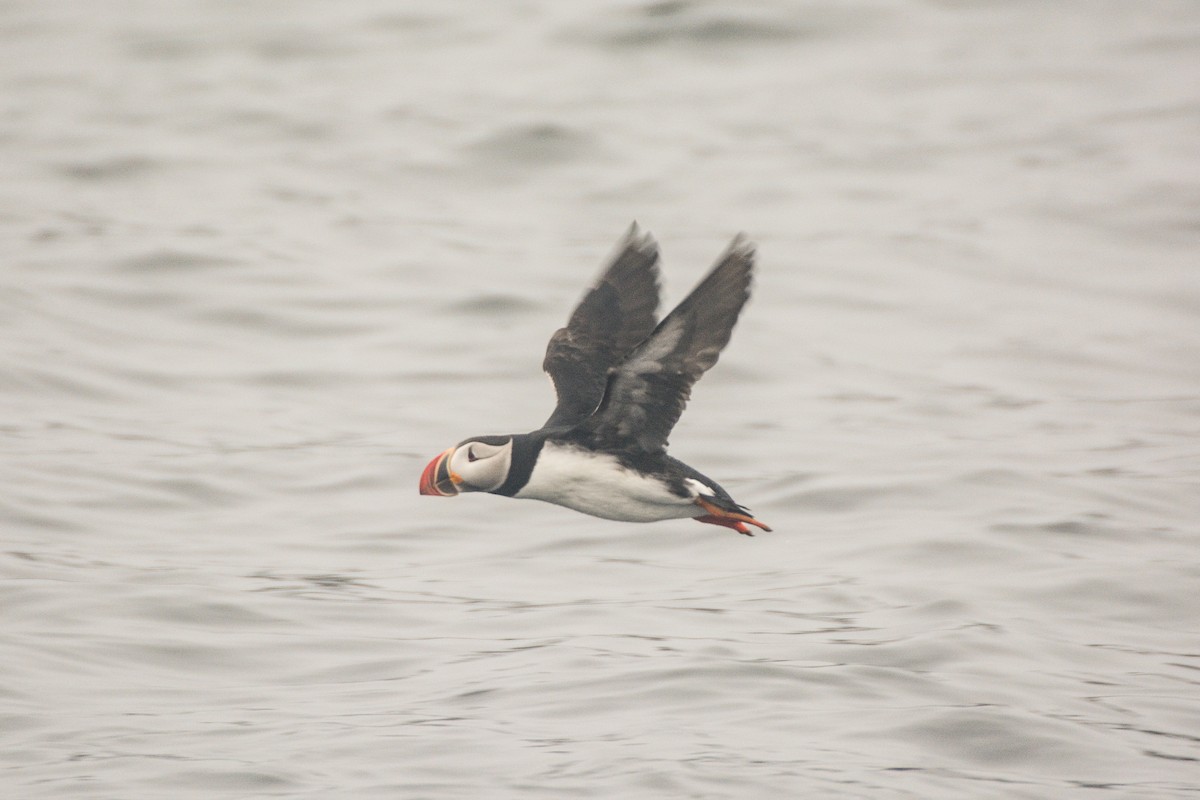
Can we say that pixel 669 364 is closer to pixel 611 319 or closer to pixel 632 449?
pixel 632 449

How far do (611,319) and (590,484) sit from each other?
1.17 meters

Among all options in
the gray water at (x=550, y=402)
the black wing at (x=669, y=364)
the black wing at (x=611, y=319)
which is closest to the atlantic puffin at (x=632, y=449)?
the black wing at (x=669, y=364)

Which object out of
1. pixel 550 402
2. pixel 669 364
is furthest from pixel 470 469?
pixel 550 402

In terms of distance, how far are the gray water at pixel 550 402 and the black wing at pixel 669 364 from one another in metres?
1.81

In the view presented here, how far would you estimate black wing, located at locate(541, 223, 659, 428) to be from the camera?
7.98 metres

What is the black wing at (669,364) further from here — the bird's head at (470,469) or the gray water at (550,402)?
the gray water at (550,402)

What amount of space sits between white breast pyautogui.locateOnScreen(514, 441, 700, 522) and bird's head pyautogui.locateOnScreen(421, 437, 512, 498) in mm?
128

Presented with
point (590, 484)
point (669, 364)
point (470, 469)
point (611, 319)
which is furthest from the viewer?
point (611, 319)

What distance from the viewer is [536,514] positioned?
12414 mm

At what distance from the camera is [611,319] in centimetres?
805

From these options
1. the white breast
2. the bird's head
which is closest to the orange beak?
the bird's head

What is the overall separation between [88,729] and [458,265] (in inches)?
405

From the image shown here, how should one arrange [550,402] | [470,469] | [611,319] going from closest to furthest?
[470,469]
[611,319]
[550,402]

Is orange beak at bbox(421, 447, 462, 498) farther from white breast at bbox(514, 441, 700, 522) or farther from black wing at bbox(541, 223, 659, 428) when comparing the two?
black wing at bbox(541, 223, 659, 428)
